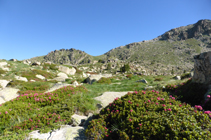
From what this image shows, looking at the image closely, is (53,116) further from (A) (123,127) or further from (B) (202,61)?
(B) (202,61)

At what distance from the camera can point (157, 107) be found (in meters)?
5.09

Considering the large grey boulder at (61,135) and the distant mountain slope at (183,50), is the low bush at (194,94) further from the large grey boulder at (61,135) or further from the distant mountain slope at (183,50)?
the distant mountain slope at (183,50)

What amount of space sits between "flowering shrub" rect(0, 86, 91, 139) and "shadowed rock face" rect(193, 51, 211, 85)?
8.76 metres

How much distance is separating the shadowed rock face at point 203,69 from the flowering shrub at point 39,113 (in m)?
8.76

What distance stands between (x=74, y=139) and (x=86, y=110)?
3.20 meters

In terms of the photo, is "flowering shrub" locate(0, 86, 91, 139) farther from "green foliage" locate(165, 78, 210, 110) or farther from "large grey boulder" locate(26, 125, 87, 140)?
"green foliage" locate(165, 78, 210, 110)

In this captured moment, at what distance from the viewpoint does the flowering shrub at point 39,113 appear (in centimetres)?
554

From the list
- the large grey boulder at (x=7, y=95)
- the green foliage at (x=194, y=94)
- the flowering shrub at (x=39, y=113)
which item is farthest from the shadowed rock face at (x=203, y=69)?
the large grey boulder at (x=7, y=95)

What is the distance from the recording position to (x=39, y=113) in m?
6.80

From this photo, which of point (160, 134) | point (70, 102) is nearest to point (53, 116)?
point (70, 102)

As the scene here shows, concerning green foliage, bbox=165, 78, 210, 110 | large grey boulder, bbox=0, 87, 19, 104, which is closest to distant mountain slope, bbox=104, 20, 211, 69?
green foliage, bbox=165, 78, 210, 110

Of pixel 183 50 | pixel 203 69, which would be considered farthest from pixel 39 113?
pixel 183 50

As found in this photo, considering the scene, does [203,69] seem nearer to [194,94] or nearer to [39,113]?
[194,94]

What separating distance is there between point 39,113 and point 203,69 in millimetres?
11648
